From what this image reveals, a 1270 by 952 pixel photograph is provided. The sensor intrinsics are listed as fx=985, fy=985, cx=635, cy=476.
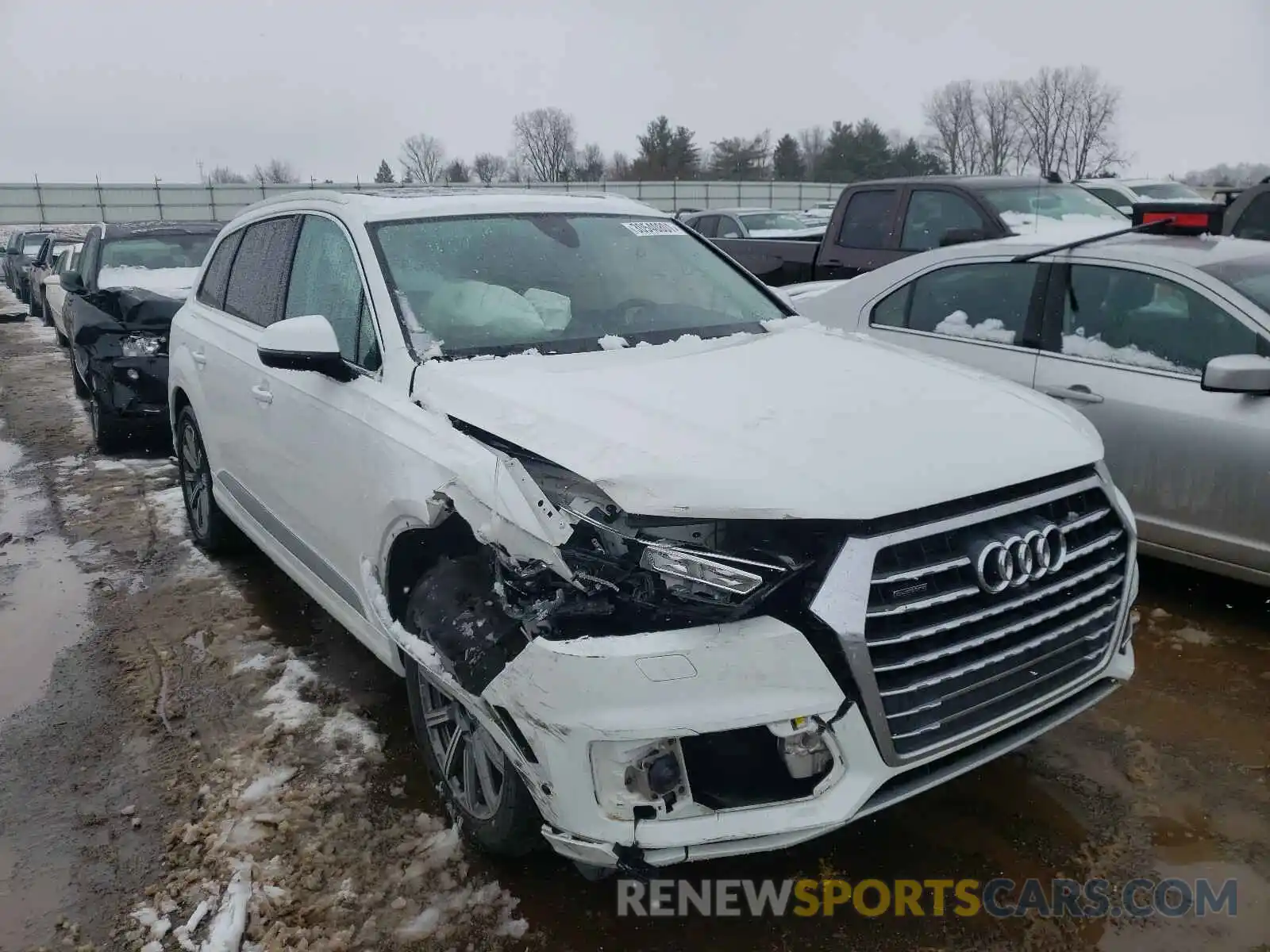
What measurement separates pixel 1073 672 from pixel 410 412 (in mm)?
1999

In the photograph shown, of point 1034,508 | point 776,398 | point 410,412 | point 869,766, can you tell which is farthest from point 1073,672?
point 410,412

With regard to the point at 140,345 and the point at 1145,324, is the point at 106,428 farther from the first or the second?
the point at 1145,324

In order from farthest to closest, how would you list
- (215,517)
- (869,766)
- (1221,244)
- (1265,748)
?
1. (215,517)
2. (1221,244)
3. (1265,748)
4. (869,766)

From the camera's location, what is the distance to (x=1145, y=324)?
446cm

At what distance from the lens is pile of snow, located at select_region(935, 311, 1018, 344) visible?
4.96 metres

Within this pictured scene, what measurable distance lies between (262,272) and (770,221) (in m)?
12.9

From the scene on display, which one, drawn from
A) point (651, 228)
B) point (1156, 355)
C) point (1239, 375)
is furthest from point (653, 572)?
point (1156, 355)

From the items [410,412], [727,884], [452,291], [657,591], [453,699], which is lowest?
[727,884]

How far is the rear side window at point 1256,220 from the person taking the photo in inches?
311

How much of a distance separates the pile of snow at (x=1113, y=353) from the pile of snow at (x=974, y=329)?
312 mm

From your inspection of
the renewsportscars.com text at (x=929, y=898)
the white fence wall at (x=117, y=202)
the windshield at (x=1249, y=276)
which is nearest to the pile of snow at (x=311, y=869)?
the renewsportscars.com text at (x=929, y=898)

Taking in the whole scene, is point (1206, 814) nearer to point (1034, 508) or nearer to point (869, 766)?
point (1034, 508)

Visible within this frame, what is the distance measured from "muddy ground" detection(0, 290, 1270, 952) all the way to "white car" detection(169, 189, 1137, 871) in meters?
0.31

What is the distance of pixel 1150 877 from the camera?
8.98 ft
